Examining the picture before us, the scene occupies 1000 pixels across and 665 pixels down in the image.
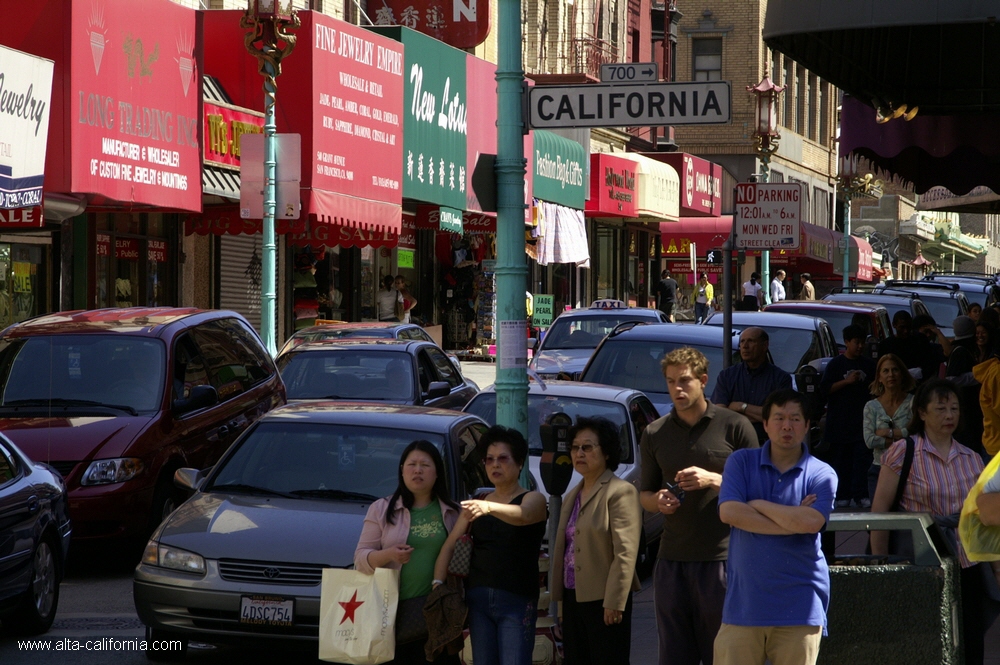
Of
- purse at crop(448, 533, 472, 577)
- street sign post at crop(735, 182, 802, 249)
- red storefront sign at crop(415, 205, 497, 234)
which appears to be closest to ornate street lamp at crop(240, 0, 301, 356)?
street sign post at crop(735, 182, 802, 249)

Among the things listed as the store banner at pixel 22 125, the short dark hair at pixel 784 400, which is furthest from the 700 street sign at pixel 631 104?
the store banner at pixel 22 125

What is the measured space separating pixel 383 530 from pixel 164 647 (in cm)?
206

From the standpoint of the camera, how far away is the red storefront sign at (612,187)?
36.2 meters

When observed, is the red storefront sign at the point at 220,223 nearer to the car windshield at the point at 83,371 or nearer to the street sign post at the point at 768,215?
the street sign post at the point at 768,215

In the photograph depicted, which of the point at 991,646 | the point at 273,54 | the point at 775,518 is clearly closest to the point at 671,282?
the point at 273,54

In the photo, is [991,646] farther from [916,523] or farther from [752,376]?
[752,376]

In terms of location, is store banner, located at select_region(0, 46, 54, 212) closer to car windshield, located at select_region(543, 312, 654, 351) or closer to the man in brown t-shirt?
car windshield, located at select_region(543, 312, 654, 351)

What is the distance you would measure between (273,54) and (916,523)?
13964mm

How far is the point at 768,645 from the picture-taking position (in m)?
5.68

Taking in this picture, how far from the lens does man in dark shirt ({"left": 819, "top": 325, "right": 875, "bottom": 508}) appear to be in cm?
1300

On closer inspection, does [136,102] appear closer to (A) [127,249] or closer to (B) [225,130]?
(B) [225,130]

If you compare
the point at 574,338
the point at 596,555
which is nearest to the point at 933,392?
the point at 596,555

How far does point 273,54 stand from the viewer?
18484mm

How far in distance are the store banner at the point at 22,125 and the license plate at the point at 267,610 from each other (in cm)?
680
